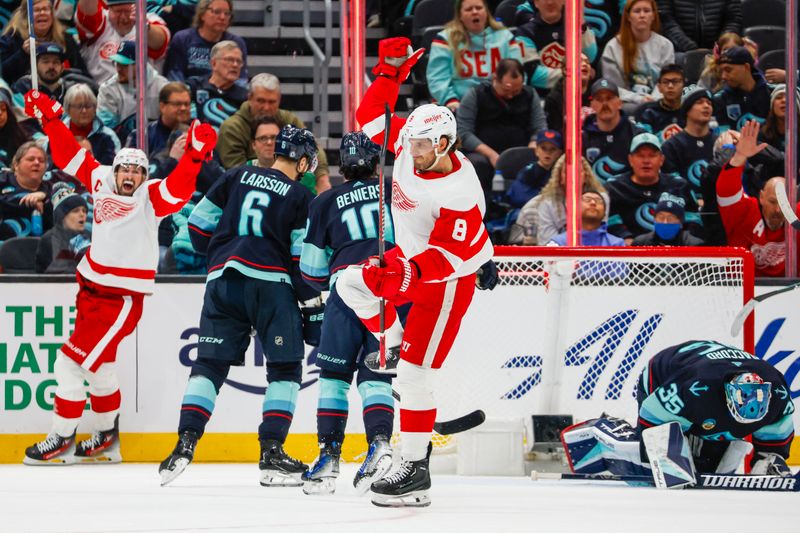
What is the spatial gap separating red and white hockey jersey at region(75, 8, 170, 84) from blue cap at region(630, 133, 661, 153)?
94.4 inches

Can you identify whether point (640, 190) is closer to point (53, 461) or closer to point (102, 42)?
point (102, 42)

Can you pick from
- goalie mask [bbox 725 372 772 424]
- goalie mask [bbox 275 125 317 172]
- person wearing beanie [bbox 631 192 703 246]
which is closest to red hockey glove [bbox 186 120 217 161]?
goalie mask [bbox 275 125 317 172]

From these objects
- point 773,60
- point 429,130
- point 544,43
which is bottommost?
point 429,130

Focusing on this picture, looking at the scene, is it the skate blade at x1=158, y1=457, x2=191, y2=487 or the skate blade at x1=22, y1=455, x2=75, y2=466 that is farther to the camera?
the skate blade at x1=22, y1=455, x2=75, y2=466

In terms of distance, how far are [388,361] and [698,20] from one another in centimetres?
351

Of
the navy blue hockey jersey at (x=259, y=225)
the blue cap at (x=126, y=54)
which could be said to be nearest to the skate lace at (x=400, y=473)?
the navy blue hockey jersey at (x=259, y=225)

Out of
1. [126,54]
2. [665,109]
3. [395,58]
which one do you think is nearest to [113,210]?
[126,54]

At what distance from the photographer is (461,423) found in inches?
199

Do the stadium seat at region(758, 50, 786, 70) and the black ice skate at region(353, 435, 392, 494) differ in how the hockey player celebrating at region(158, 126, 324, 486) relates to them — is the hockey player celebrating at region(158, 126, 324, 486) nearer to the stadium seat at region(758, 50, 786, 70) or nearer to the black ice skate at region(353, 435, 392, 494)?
the black ice skate at region(353, 435, 392, 494)

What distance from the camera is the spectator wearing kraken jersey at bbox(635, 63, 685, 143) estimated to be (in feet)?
22.2

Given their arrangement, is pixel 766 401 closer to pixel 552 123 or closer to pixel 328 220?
pixel 328 220

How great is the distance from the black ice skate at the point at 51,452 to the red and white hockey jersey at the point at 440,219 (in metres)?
2.28

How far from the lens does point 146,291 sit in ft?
19.7

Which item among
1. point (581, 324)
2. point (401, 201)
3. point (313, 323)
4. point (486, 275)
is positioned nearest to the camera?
point (401, 201)
